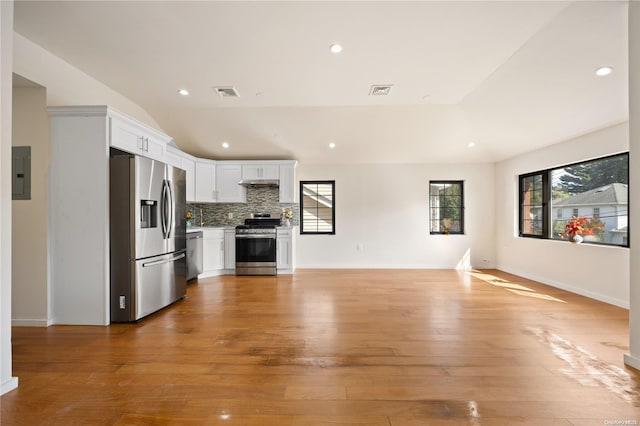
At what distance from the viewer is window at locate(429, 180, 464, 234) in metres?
6.51

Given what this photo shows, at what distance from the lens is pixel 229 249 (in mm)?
5797

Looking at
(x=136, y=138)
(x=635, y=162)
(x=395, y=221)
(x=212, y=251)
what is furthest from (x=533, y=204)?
(x=136, y=138)

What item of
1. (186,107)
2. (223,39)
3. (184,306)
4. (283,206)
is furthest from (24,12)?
(283,206)

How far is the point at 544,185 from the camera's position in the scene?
200 inches

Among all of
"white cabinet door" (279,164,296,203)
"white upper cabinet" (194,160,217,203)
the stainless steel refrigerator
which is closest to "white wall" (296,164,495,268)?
"white cabinet door" (279,164,296,203)

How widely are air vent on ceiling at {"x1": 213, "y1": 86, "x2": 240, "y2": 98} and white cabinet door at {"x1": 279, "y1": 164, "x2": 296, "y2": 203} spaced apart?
2.16 m

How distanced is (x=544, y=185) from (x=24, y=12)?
6.91 meters

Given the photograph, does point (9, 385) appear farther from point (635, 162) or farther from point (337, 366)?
point (635, 162)

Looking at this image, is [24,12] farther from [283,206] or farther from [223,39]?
[283,206]

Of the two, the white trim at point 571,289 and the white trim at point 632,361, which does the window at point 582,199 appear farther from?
the white trim at point 632,361

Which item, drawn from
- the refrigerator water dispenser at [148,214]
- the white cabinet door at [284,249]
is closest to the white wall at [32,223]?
the refrigerator water dispenser at [148,214]

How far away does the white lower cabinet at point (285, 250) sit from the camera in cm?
581

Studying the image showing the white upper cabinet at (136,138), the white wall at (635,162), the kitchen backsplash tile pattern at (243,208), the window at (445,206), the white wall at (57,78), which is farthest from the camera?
the window at (445,206)

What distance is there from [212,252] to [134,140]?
2.74m
